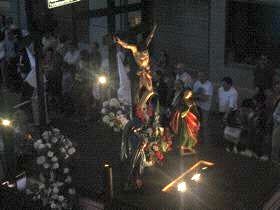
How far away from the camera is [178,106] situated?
13.2 m

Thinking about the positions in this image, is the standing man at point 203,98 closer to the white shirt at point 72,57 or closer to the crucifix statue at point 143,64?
the crucifix statue at point 143,64

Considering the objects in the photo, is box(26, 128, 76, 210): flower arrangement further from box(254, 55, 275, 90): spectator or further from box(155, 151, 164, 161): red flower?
box(254, 55, 275, 90): spectator

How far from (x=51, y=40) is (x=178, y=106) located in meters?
7.71

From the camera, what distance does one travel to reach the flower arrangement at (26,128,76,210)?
1245 centimetres

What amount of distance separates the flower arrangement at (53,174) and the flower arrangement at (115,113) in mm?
2465

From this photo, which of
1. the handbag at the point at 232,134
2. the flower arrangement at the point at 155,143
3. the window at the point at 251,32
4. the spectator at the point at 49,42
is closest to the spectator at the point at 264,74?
the window at the point at 251,32

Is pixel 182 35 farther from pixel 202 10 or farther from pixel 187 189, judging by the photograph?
pixel 187 189

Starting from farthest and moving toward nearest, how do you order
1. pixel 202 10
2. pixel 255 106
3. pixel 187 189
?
pixel 202 10, pixel 255 106, pixel 187 189

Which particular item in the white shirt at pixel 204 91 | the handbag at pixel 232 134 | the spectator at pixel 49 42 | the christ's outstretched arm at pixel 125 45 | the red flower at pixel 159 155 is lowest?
the red flower at pixel 159 155

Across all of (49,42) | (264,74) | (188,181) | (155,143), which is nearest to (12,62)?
(49,42)

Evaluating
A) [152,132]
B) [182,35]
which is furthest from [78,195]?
[182,35]

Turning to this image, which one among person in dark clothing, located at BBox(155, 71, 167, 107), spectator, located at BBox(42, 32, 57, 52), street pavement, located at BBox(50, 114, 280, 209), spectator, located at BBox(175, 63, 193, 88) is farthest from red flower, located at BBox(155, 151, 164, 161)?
spectator, located at BBox(42, 32, 57, 52)

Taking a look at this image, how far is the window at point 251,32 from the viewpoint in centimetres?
1802

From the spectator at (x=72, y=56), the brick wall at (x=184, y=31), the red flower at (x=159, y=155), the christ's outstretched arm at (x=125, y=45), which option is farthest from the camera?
the brick wall at (x=184, y=31)
